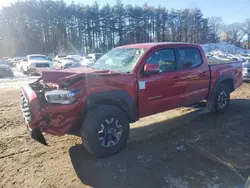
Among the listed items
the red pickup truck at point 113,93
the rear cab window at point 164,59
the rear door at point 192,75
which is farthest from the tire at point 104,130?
the rear door at point 192,75

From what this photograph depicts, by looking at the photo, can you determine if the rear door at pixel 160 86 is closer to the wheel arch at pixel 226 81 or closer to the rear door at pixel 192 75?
the rear door at pixel 192 75

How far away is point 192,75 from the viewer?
16.5 feet

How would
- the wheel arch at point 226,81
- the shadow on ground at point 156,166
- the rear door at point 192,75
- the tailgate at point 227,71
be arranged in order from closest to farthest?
the shadow on ground at point 156,166, the rear door at point 192,75, the tailgate at point 227,71, the wheel arch at point 226,81

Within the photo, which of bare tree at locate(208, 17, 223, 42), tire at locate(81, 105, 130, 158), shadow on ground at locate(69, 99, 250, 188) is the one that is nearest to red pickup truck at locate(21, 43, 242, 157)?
tire at locate(81, 105, 130, 158)

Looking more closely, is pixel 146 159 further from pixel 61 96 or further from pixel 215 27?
pixel 215 27

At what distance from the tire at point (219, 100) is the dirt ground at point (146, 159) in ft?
2.00

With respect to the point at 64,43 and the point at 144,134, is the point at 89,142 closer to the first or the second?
the point at 144,134

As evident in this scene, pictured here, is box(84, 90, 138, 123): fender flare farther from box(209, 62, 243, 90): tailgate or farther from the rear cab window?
box(209, 62, 243, 90): tailgate

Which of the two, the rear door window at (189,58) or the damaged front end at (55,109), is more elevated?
the rear door window at (189,58)

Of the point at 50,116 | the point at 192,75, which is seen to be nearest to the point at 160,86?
the point at 192,75

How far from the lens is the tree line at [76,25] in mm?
59688

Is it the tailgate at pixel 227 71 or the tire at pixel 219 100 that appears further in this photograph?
the tire at pixel 219 100

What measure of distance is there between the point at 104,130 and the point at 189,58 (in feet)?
8.82

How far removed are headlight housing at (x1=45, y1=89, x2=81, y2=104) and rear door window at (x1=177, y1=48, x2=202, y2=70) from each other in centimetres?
256
